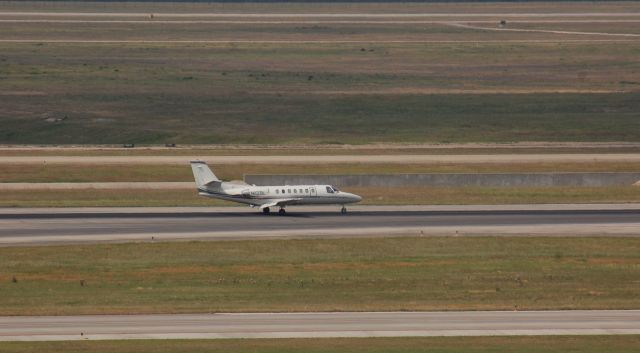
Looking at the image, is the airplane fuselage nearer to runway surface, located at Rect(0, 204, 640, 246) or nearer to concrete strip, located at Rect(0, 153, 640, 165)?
runway surface, located at Rect(0, 204, 640, 246)

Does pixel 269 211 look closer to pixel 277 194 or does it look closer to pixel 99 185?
pixel 277 194

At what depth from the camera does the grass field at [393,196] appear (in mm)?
76375

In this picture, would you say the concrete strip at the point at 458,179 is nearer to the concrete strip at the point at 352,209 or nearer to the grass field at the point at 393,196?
the grass field at the point at 393,196

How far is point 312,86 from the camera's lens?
134 meters

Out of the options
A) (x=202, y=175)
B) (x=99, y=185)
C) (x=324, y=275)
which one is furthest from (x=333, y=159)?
(x=324, y=275)

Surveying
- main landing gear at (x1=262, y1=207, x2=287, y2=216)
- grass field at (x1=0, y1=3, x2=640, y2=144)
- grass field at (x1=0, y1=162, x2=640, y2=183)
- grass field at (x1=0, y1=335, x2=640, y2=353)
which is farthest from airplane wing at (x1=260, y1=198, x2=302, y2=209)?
grass field at (x1=0, y1=3, x2=640, y2=144)

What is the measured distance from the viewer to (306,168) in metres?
90.4

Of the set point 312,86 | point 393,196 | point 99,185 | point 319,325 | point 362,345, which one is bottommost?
point 362,345

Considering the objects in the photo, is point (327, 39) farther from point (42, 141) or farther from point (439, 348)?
point (439, 348)

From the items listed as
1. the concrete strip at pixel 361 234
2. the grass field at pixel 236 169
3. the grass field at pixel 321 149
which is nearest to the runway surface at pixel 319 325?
the concrete strip at pixel 361 234

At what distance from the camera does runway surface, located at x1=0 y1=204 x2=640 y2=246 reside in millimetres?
63000

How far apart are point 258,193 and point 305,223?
4758 millimetres

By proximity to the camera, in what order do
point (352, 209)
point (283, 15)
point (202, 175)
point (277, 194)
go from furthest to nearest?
point (283, 15) < point (352, 209) < point (277, 194) < point (202, 175)

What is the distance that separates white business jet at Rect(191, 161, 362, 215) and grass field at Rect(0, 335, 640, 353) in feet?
108
